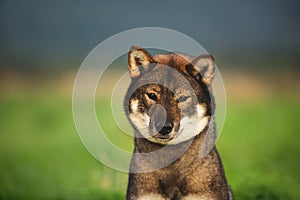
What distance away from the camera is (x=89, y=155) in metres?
8.67

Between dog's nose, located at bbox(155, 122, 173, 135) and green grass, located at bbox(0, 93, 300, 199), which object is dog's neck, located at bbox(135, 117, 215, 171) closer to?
dog's nose, located at bbox(155, 122, 173, 135)

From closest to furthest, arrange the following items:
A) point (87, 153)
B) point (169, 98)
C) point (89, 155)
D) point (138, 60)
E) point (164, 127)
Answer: point (164, 127) → point (169, 98) → point (138, 60) → point (89, 155) → point (87, 153)

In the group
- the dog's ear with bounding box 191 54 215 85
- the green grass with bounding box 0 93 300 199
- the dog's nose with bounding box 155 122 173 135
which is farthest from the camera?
the green grass with bounding box 0 93 300 199

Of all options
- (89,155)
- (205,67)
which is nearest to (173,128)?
(205,67)

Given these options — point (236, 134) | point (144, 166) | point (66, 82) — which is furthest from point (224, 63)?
point (144, 166)

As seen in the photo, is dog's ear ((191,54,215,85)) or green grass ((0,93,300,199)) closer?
dog's ear ((191,54,215,85))

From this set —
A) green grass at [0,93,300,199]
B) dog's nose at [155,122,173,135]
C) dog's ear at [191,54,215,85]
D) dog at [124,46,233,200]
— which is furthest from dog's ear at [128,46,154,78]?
green grass at [0,93,300,199]

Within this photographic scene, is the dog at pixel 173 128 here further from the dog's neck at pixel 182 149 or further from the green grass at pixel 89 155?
the green grass at pixel 89 155

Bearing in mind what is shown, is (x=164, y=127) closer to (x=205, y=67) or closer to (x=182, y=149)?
(x=182, y=149)

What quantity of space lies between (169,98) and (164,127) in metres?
0.27

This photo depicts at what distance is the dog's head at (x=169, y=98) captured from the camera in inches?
218

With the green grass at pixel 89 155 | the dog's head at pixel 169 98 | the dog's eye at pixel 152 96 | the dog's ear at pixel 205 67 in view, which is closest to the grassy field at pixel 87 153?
the green grass at pixel 89 155

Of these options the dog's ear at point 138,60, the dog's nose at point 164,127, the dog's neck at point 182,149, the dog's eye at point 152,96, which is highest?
the dog's ear at point 138,60

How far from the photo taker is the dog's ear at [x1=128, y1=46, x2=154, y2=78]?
568 centimetres
